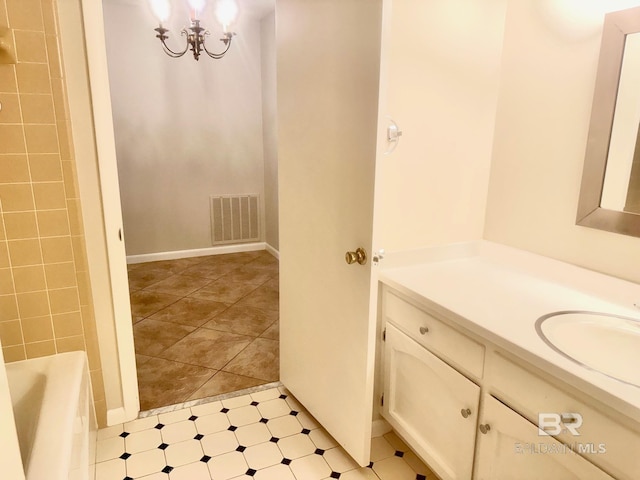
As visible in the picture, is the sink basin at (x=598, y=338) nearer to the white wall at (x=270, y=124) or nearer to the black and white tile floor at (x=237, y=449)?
the black and white tile floor at (x=237, y=449)

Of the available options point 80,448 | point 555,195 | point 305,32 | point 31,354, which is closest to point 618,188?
point 555,195

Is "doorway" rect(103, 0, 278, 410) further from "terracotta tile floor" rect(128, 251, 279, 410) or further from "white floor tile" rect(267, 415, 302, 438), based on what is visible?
"white floor tile" rect(267, 415, 302, 438)

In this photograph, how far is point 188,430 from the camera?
6.69 ft

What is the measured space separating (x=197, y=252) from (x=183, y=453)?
3.06m

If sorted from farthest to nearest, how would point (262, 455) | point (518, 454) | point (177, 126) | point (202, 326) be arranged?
1. point (177, 126)
2. point (202, 326)
3. point (262, 455)
4. point (518, 454)

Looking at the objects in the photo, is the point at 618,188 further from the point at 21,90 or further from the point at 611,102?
the point at 21,90

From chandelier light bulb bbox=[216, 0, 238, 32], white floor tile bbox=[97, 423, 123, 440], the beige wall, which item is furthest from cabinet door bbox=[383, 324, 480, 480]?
chandelier light bulb bbox=[216, 0, 238, 32]

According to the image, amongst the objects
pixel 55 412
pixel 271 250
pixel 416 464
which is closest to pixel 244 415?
pixel 416 464

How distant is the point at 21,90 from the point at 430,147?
5.08 ft

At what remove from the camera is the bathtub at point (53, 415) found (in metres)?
1.17

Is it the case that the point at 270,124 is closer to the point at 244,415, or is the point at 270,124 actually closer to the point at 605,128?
the point at 244,415

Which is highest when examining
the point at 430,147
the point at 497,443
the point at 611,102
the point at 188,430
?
the point at 611,102

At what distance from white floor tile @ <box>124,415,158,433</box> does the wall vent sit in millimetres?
A: 2827

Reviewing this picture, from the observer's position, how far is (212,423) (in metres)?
2.09
